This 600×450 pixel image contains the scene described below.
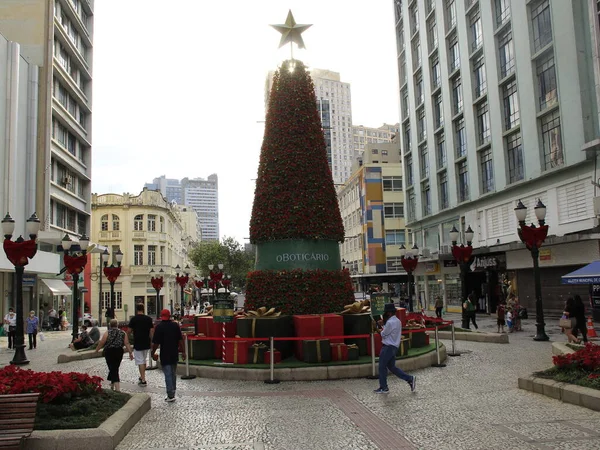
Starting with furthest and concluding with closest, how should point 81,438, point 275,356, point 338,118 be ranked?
point 338,118 → point 275,356 → point 81,438

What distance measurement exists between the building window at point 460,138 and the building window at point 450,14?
24.4 feet

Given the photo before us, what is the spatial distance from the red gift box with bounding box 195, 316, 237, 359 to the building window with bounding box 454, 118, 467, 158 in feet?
94.9

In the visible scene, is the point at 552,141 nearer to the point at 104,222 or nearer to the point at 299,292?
the point at 299,292

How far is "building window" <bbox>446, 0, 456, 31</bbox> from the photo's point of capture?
39.9 metres

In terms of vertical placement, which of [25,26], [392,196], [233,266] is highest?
[25,26]

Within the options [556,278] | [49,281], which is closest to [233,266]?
[49,281]

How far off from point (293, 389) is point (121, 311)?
171 feet

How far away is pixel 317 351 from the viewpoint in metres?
12.6

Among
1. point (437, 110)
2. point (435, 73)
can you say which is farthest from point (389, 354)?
point (435, 73)

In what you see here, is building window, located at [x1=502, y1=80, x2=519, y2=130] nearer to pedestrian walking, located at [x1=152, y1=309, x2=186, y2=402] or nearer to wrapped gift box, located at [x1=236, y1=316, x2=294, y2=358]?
wrapped gift box, located at [x1=236, y1=316, x2=294, y2=358]

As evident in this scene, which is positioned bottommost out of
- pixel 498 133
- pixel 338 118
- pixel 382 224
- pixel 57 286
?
pixel 57 286

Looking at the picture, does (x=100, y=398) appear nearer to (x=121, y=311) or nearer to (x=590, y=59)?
(x=590, y=59)

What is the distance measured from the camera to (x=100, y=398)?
830 centimetres

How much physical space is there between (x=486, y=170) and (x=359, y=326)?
25.6m
